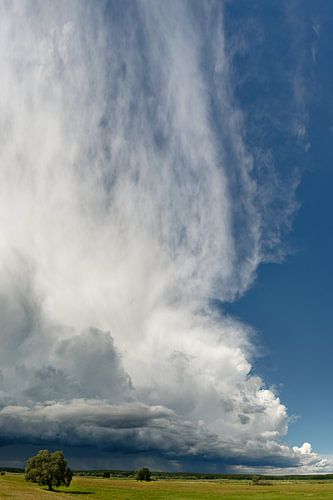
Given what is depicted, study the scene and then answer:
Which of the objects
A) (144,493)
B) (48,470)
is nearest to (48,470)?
(48,470)

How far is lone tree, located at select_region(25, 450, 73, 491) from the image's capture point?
111m

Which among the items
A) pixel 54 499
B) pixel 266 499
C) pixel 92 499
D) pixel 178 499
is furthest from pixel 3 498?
pixel 266 499

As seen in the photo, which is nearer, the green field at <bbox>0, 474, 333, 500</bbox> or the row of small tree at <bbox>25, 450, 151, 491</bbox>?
the green field at <bbox>0, 474, 333, 500</bbox>

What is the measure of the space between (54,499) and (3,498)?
8737mm

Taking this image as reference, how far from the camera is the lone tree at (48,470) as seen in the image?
111m

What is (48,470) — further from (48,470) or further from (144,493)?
(144,493)

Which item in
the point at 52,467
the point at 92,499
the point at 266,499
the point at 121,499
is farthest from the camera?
the point at 52,467

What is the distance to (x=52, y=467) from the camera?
111 m

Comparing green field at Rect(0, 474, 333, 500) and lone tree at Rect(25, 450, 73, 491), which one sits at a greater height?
lone tree at Rect(25, 450, 73, 491)

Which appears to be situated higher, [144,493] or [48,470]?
[48,470]

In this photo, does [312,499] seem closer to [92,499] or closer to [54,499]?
[92,499]

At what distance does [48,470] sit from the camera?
364 ft

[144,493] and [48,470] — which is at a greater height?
[48,470]

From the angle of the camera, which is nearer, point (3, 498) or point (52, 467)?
point (3, 498)
